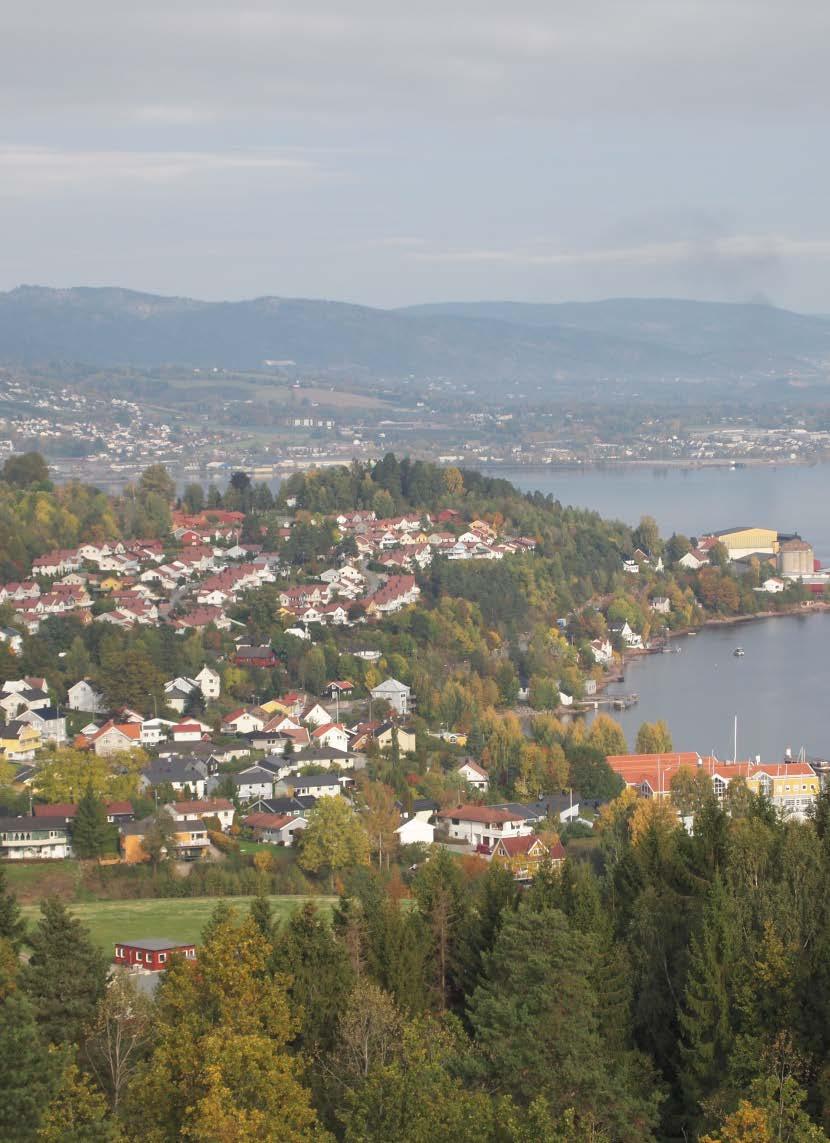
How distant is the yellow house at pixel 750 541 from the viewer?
21.4m

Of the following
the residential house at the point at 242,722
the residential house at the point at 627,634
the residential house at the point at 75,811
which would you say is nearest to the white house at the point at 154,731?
the residential house at the point at 242,722

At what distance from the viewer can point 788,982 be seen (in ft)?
14.2

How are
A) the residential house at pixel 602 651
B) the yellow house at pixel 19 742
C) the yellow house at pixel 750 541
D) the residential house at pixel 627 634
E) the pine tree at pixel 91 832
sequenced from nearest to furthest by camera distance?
the pine tree at pixel 91 832
the yellow house at pixel 19 742
the residential house at pixel 602 651
the residential house at pixel 627 634
the yellow house at pixel 750 541

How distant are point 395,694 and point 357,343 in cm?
8319

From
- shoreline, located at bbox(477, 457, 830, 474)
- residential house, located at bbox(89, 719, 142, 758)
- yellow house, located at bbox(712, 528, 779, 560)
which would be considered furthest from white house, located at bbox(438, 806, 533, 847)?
shoreline, located at bbox(477, 457, 830, 474)

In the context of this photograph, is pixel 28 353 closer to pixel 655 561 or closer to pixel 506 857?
pixel 655 561

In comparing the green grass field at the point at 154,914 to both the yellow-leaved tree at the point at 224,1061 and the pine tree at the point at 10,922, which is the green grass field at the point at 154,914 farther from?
the yellow-leaved tree at the point at 224,1061

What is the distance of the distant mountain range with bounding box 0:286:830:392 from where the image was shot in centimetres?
9044

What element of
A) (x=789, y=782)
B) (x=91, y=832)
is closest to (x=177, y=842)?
(x=91, y=832)

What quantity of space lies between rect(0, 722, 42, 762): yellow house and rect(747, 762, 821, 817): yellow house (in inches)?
169

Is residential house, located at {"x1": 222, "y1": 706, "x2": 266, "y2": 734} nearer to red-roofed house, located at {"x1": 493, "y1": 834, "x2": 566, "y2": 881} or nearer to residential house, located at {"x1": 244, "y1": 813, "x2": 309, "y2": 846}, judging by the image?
residential house, located at {"x1": 244, "y1": 813, "x2": 309, "y2": 846}

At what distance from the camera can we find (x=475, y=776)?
10578 millimetres

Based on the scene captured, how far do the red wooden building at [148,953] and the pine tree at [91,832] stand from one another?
2.21m

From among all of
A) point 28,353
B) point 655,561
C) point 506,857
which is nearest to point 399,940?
point 506,857
